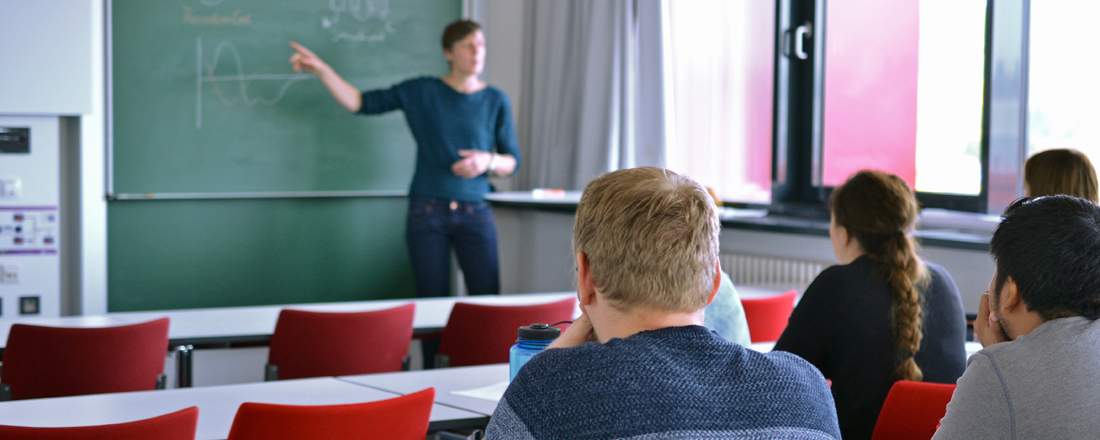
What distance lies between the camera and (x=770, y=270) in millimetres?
5477

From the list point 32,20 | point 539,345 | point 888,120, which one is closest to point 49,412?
point 539,345

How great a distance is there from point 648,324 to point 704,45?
4659 millimetres

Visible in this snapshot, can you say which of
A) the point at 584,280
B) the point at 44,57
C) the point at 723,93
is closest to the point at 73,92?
the point at 44,57

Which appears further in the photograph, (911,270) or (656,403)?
(911,270)

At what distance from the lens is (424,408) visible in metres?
2.32

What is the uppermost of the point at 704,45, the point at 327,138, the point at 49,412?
the point at 704,45

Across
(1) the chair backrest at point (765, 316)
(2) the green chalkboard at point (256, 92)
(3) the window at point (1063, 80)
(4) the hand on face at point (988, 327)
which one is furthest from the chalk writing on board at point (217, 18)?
(4) the hand on face at point (988, 327)

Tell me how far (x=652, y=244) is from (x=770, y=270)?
4.08m

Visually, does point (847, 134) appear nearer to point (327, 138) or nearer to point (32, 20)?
point (327, 138)

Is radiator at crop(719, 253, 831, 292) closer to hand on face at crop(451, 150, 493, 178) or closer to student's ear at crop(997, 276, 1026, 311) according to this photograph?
hand on face at crop(451, 150, 493, 178)

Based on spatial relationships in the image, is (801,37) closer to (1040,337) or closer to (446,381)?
(446,381)

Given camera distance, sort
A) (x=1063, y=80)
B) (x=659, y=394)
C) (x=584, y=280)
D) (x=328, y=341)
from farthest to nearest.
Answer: (x=1063, y=80)
(x=328, y=341)
(x=584, y=280)
(x=659, y=394)

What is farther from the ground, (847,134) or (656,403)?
(847,134)

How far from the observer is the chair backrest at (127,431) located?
6.43 ft
